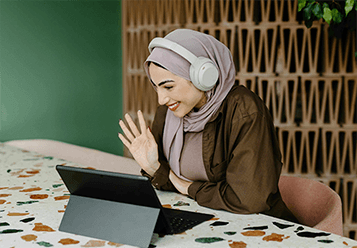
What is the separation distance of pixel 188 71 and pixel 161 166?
370 mm

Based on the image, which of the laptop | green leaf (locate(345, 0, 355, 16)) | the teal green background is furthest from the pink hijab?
the teal green background

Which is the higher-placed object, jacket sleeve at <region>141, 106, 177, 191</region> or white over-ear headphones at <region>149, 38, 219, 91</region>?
white over-ear headphones at <region>149, 38, 219, 91</region>

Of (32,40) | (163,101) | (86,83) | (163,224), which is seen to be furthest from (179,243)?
(86,83)

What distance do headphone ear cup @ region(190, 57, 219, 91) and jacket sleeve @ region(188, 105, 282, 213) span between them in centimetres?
14

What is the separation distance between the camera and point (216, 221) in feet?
3.51

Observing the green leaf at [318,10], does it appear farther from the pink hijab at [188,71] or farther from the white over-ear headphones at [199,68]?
the white over-ear headphones at [199,68]

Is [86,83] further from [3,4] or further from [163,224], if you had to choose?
[163,224]

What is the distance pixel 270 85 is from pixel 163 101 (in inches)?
61.8

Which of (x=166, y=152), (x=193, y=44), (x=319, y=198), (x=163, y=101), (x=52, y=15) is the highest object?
(x=52, y=15)

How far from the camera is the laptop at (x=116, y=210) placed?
0.91m

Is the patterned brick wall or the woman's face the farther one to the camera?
the patterned brick wall

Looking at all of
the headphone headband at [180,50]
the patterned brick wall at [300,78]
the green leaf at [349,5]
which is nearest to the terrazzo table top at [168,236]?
the headphone headband at [180,50]

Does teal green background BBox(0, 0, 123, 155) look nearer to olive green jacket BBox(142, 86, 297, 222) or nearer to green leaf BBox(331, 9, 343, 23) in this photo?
olive green jacket BBox(142, 86, 297, 222)

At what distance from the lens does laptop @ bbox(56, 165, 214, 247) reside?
914 millimetres
